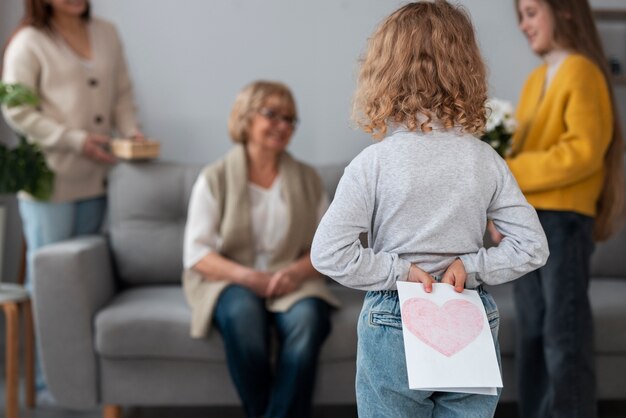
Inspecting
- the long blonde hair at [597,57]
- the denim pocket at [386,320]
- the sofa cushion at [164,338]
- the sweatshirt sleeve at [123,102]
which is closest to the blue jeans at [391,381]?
the denim pocket at [386,320]

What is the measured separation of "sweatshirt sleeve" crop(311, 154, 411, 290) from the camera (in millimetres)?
1346

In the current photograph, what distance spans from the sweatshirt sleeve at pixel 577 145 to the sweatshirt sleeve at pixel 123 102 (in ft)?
5.19

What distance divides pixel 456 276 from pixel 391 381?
0.21 m

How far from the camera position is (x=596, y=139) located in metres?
2.21

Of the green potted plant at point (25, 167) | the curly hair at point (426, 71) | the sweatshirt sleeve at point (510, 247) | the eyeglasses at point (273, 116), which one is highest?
the curly hair at point (426, 71)

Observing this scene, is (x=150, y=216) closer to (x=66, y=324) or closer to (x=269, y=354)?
(x=66, y=324)

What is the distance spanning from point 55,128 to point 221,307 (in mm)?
905

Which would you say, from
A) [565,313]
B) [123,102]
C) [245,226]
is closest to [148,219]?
[123,102]

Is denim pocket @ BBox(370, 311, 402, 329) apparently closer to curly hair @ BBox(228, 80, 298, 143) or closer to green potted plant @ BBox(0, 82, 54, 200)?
curly hair @ BBox(228, 80, 298, 143)

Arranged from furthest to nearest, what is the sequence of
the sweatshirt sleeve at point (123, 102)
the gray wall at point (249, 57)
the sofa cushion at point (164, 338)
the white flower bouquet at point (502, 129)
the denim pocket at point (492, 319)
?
the gray wall at point (249, 57) < the sweatshirt sleeve at point (123, 102) < the sofa cushion at point (164, 338) < the white flower bouquet at point (502, 129) < the denim pocket at point (492, 319)

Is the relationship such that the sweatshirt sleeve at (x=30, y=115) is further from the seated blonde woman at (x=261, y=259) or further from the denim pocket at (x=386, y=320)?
the denim pocket at (x=386, y=320)

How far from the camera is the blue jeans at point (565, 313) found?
225cm

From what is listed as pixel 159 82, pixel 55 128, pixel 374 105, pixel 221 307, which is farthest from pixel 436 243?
pixel 159 82

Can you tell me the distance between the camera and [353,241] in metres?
1.35
